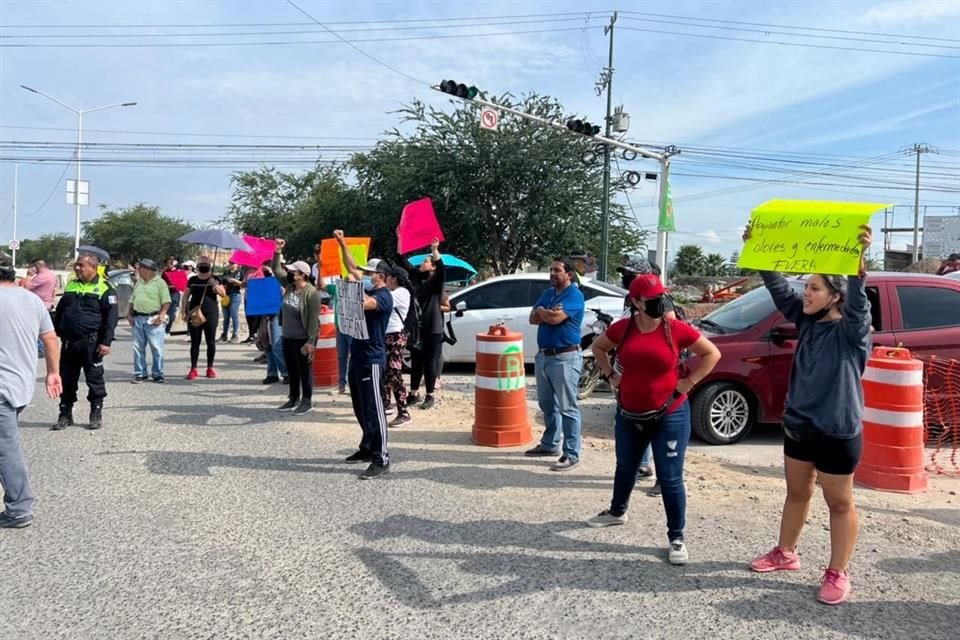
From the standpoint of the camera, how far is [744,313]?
7746mm

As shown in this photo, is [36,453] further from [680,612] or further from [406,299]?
[680,612]

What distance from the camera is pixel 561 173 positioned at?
87.6ft

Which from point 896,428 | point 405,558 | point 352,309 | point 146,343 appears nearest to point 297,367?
point 352,309

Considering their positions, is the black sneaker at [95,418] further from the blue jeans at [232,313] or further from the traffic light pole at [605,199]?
the traffic light pole at [605,199]

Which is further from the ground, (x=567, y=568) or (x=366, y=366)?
(x=366, y=366)

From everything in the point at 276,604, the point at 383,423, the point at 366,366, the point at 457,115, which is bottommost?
the point at 276,604

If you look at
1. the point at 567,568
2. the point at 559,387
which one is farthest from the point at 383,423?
the point at 567,568

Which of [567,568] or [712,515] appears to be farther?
[712,515]

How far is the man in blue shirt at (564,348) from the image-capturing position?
6.25 meters

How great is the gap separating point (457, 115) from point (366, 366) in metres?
23.3

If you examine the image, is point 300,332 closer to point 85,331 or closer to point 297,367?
point 297,367

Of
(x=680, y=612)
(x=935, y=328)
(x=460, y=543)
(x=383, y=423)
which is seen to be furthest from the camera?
(x=935, y=328)

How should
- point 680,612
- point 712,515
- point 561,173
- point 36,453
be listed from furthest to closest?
point 561,173, point 36,453, point 712,515, point 680,612

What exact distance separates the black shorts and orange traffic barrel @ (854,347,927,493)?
94.8 inches
